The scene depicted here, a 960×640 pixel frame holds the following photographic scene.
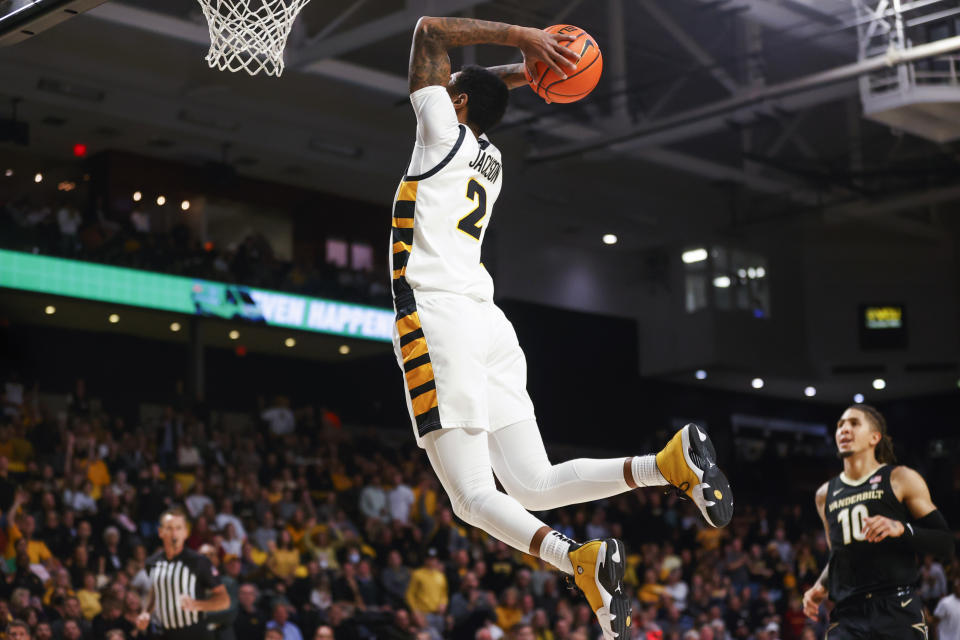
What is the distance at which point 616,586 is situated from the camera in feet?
14.2

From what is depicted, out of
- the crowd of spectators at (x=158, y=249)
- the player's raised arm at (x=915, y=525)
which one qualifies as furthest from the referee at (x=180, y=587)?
the crowd of spectators at (x=158, y=249)

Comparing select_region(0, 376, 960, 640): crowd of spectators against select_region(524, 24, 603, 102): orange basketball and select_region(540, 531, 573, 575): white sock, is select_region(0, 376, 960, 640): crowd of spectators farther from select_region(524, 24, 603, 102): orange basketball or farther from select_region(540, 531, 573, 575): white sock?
select_region(524, 24, 603, 102): orange basketball

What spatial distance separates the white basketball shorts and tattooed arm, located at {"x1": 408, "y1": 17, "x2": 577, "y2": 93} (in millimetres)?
933

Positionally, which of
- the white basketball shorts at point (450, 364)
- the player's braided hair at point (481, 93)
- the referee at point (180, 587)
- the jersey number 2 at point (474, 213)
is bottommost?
the referee at point (180, 587)

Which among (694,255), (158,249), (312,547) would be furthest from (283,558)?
(694,255)

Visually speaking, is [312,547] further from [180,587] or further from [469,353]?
[469,353]

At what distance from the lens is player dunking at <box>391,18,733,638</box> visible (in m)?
4.68

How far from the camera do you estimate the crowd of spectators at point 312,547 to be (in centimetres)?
1340

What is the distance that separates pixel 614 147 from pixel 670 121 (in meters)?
2.01

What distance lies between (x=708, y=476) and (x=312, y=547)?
485 inches

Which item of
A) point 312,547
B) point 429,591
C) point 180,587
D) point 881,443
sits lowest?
point 429,591

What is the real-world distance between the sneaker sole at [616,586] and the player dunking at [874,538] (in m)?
2.13

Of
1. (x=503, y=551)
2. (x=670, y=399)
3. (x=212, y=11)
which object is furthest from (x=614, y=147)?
(x=212, y=11)

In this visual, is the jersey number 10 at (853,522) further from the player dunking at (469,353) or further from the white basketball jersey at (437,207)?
the white basketball jersey at (437,207)
